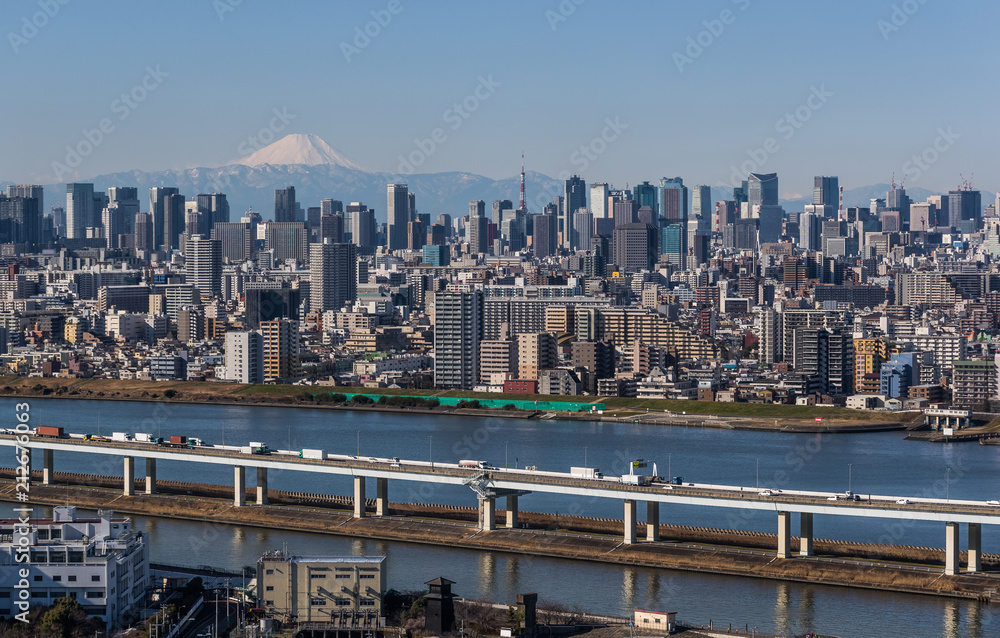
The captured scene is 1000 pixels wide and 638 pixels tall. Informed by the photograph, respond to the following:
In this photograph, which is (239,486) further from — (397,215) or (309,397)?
Result: (397,215)

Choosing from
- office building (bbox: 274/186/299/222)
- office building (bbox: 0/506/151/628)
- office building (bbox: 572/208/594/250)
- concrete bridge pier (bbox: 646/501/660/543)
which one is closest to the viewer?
office building (bbox: 0/506/151/628)

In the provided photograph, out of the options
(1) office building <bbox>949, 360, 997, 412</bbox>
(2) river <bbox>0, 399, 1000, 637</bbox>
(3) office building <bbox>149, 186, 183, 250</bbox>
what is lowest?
(2) river <bbox>0, 399, 1000, 637</bbox>

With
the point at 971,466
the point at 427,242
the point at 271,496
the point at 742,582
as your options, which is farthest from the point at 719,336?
the point at 427,242

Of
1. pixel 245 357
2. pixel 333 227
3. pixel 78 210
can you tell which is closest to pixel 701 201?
pixel 333 227

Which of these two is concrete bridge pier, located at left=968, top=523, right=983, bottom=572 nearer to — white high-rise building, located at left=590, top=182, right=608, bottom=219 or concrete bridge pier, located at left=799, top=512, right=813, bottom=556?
concrete bridge pier, located at left=799, top=512, right=813, bottom=556

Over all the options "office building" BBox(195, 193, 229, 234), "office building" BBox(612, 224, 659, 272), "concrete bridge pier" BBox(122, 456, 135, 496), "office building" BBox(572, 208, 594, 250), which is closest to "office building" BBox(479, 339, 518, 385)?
"concrete bridge pier" BBox(122, 456, 135, 496)

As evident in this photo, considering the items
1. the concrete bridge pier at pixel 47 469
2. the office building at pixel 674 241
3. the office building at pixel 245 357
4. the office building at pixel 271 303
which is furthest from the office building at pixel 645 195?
the concrete bridge pier at pixel 47 469

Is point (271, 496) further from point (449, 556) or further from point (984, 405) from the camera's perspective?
point (984, 405)
